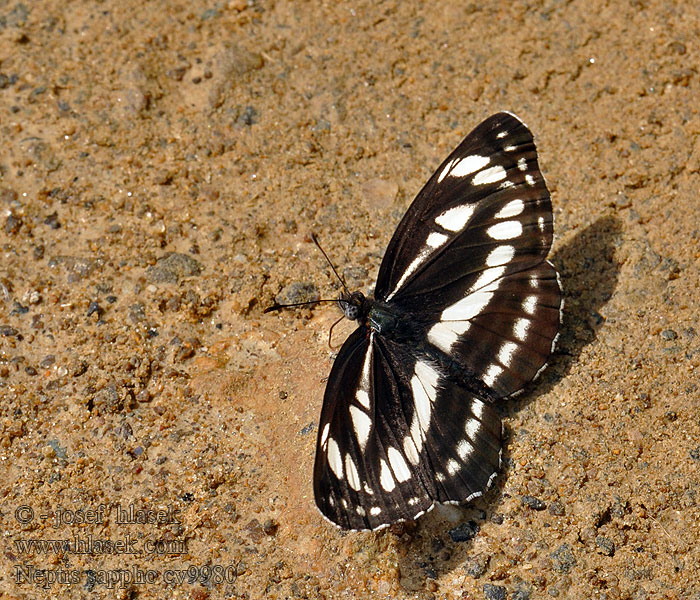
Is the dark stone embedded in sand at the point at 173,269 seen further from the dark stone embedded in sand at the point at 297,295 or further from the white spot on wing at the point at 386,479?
the white spot on wing at the point at 386,479

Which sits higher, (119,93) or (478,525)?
(119,93)

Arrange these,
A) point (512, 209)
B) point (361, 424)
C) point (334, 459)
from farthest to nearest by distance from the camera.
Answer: point (512, 209), point (361, 424), point (334, 459)

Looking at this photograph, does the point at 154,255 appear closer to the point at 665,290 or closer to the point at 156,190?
the point at 156,190

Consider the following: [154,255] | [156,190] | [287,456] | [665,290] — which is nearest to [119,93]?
[156,190]

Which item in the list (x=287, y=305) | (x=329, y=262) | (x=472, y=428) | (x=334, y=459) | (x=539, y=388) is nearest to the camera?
(x=334, y=459)

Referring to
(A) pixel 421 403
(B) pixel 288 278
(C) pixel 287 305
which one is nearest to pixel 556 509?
(A) pixel 421 403

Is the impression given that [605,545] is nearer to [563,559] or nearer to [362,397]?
[563,559]

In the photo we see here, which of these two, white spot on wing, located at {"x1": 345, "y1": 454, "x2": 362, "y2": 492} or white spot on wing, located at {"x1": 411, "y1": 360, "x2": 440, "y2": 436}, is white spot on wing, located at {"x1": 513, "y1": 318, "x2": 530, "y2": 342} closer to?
white spot on wing, located at {"x1": 411, "y1": 360, "x2": 440, "y2": 436}
